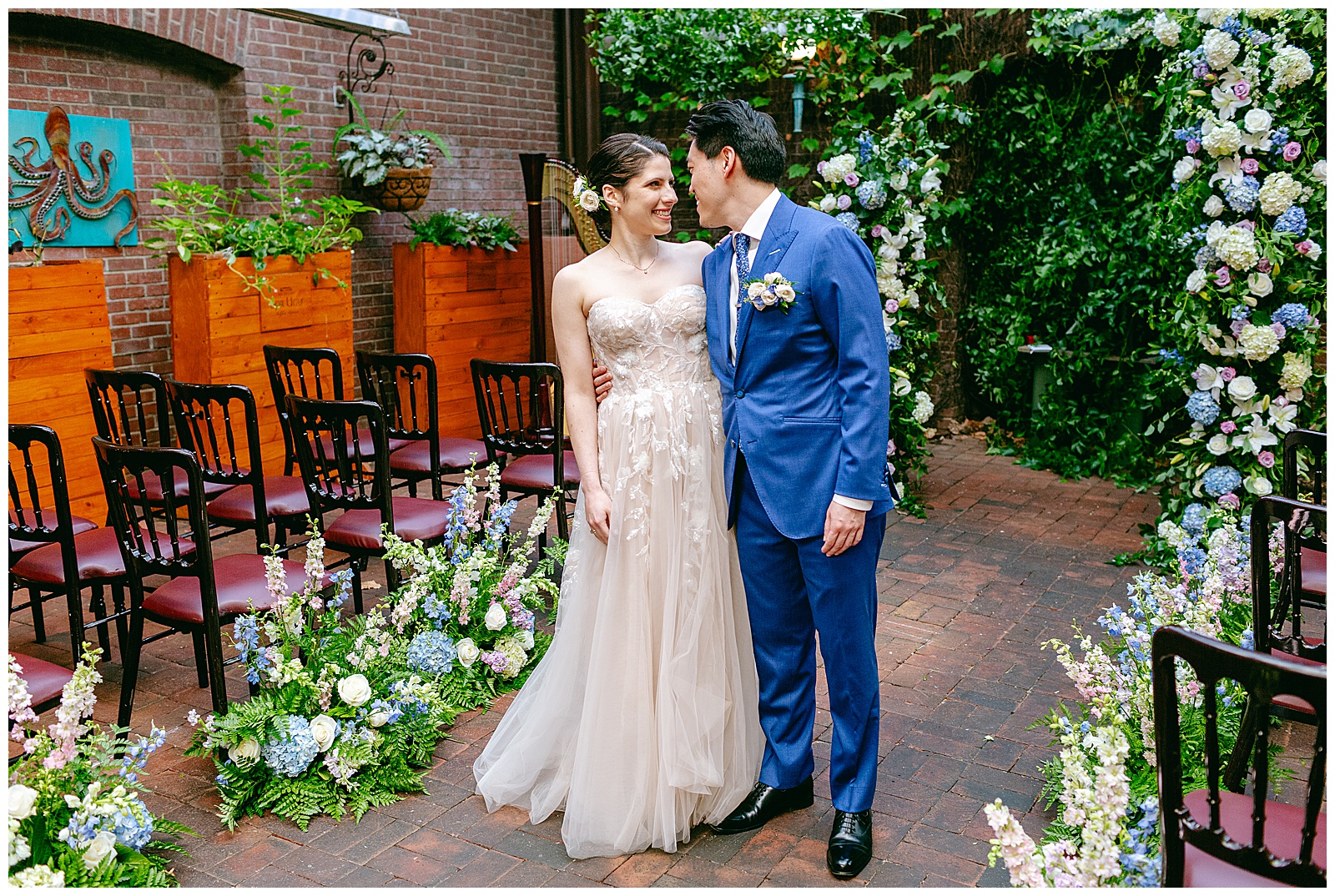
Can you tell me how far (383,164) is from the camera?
7.16m

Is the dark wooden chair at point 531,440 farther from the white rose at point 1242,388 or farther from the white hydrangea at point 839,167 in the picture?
the white rose at point 1242,388

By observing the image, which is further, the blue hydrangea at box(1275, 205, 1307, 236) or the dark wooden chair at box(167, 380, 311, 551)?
the blue hydrangea at box(1275, 205, 1307, 236)

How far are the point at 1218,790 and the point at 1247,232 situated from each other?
3.33m

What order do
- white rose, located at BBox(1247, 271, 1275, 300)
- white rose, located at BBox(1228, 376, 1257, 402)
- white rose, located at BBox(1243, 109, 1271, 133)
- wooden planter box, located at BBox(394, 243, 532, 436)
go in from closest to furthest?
white rose, located at BBox(1243, 109, 1271, 133) → white rose, located at BBox(1247, 271, 1275, 300) → white rose, located at BBox(1228, 376, 1257, 402) → wooden planter box, located at BBox(394, 243, 532, 436)

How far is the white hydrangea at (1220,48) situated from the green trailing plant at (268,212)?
4.45 metres

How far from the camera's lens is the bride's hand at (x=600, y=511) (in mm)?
2906

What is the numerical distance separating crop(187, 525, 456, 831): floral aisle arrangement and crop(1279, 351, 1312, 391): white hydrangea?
3638 millimetres

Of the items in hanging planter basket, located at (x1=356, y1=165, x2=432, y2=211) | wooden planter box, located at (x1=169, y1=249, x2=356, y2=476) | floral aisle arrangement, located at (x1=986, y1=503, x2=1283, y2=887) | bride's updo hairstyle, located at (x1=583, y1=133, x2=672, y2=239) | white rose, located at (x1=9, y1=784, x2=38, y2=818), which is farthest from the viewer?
hanging planter basket, located at (x1=356, y1=165, x2=432, y2=211)

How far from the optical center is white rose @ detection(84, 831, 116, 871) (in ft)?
7.97

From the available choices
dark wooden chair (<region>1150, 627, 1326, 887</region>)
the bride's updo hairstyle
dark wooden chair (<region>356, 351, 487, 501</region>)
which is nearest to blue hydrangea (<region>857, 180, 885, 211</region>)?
dark wooden chair (<region>356, 351, 487, 501</region>)

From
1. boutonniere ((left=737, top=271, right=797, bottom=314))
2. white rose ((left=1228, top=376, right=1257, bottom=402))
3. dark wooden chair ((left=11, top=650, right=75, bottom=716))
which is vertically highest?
boutonniere ((left=737, top=271, right=797, bottom=314))

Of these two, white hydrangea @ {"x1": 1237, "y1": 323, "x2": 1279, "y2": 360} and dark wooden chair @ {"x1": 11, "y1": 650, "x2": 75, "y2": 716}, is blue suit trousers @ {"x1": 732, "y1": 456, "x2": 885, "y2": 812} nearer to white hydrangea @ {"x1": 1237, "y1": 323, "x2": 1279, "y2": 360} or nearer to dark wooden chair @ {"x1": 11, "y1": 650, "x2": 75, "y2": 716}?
dark wooden chair @ {"x1": 11, "y1": 650, "x2": 75, "y2": 716}

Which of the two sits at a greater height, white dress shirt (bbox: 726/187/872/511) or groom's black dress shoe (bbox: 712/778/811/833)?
white dress shirt (bbox: 726/187/872/511)

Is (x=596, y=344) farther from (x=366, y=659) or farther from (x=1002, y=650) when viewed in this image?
(x=1002, y=650)
